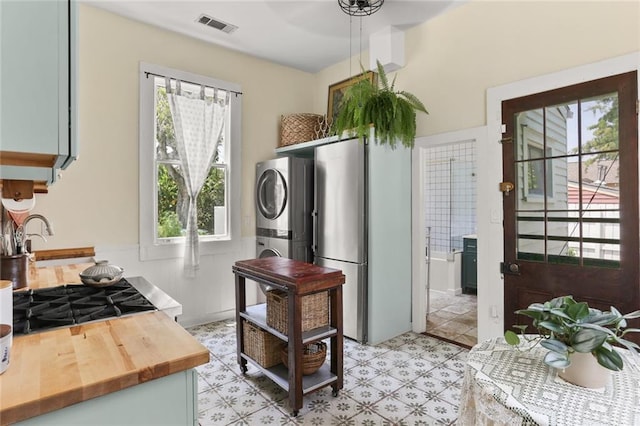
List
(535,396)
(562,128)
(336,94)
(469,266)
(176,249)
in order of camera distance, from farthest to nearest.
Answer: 1. (469,266)
2. (336,94)
3. (176,249)
4. (562,128)
5. (535,396)

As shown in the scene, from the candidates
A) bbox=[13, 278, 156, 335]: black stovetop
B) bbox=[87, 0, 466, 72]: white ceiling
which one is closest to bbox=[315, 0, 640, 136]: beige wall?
bbox=[87, 0, 466, 72]: white ceiling

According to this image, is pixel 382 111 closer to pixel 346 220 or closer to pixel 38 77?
pixel 346 220

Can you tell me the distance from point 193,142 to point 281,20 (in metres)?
1.45

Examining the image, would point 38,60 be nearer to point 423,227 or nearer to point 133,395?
point 133,395

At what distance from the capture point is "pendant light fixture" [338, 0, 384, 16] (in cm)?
287

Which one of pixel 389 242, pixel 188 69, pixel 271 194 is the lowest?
pixel 389 242

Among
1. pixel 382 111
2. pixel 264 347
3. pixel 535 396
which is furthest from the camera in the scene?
pixel 382 111

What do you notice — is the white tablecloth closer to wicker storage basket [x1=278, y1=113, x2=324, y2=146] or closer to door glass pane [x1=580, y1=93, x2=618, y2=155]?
door glass pane [x1=580, y1=93, x2=618, y2=155]

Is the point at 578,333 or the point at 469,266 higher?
the point at 578,333

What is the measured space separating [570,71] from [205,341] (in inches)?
143

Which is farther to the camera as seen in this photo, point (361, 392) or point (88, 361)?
point (361, 392)

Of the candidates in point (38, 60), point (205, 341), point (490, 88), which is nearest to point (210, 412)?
point (205, 341)

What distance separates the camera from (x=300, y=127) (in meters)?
3.89

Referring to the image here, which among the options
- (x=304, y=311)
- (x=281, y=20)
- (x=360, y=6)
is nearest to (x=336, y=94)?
(x=281, y=20)
